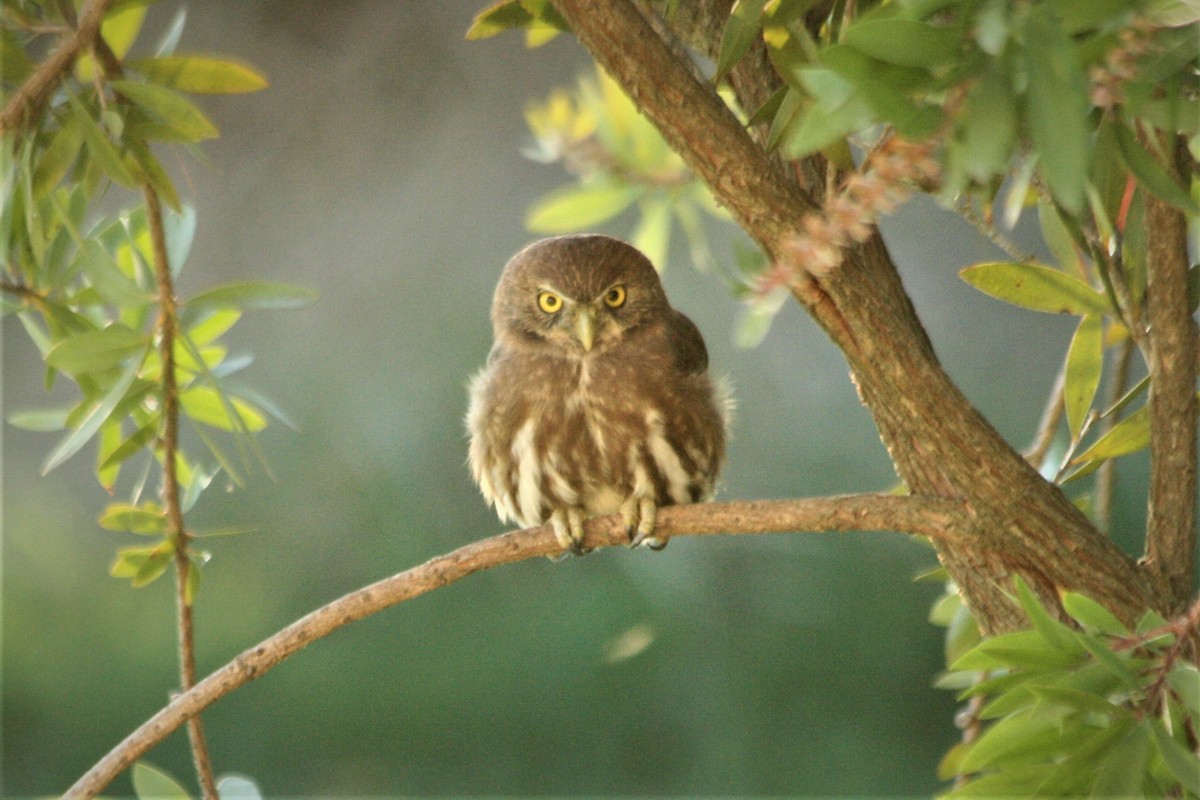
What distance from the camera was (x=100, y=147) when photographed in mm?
1389

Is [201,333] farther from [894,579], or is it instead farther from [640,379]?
[894,579]

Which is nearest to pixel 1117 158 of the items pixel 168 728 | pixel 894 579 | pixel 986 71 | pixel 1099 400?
pixel 986 71

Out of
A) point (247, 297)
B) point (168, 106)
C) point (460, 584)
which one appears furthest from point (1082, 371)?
point (460, 584)

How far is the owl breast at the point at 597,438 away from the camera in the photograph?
2139 mm

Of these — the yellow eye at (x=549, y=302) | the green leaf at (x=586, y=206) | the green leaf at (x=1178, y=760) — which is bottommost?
the green leaf at (x=1178, y=760)

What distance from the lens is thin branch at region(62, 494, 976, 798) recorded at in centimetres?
136

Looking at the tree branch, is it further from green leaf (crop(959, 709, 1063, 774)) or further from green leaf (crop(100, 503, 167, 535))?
green leaf (crop(100, 503, 167, 535))

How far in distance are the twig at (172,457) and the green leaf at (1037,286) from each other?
0.91 metres

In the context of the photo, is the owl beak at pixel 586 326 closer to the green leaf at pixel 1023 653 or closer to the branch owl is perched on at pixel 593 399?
the branch owl is perched on at pixel 593 399

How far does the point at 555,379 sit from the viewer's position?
226 centimetres

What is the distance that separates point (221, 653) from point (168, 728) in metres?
2.44

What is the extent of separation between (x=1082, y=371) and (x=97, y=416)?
3.71ft

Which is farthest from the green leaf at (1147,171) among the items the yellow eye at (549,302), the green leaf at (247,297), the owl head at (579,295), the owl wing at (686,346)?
the yellow eye at (549,302)

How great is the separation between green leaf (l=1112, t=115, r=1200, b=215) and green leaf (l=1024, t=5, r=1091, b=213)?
231mm
